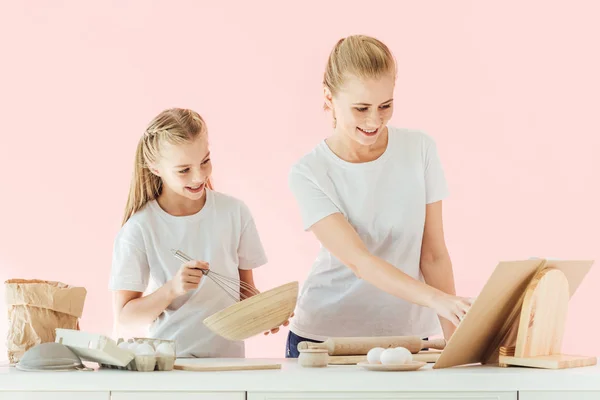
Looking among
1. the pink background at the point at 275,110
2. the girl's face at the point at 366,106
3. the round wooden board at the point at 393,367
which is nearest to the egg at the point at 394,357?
the round wooden board at the point at 393,367

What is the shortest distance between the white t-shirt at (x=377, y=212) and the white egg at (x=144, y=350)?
62 cm

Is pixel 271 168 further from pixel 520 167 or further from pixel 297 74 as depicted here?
pixel 520 167

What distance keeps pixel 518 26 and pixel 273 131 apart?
1219mm

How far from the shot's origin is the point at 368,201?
2.15 m

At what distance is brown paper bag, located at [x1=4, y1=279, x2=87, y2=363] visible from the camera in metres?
1.79

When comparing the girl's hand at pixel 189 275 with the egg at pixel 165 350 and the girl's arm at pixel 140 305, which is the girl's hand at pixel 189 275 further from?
the egg at pixel 165 350

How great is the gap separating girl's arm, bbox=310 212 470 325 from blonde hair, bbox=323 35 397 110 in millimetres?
328

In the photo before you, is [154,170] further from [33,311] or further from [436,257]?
[436,257]

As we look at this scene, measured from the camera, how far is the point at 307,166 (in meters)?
2.17

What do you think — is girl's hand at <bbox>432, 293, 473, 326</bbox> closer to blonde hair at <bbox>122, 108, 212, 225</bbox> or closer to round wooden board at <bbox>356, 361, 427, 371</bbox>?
round wooden board at <bbox>356, 361, 427, 371</bbox>

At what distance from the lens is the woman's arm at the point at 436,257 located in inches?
85.5

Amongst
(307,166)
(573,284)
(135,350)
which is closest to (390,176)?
(307,166)

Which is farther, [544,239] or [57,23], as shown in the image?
[57,23]

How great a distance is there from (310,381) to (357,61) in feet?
2.92
